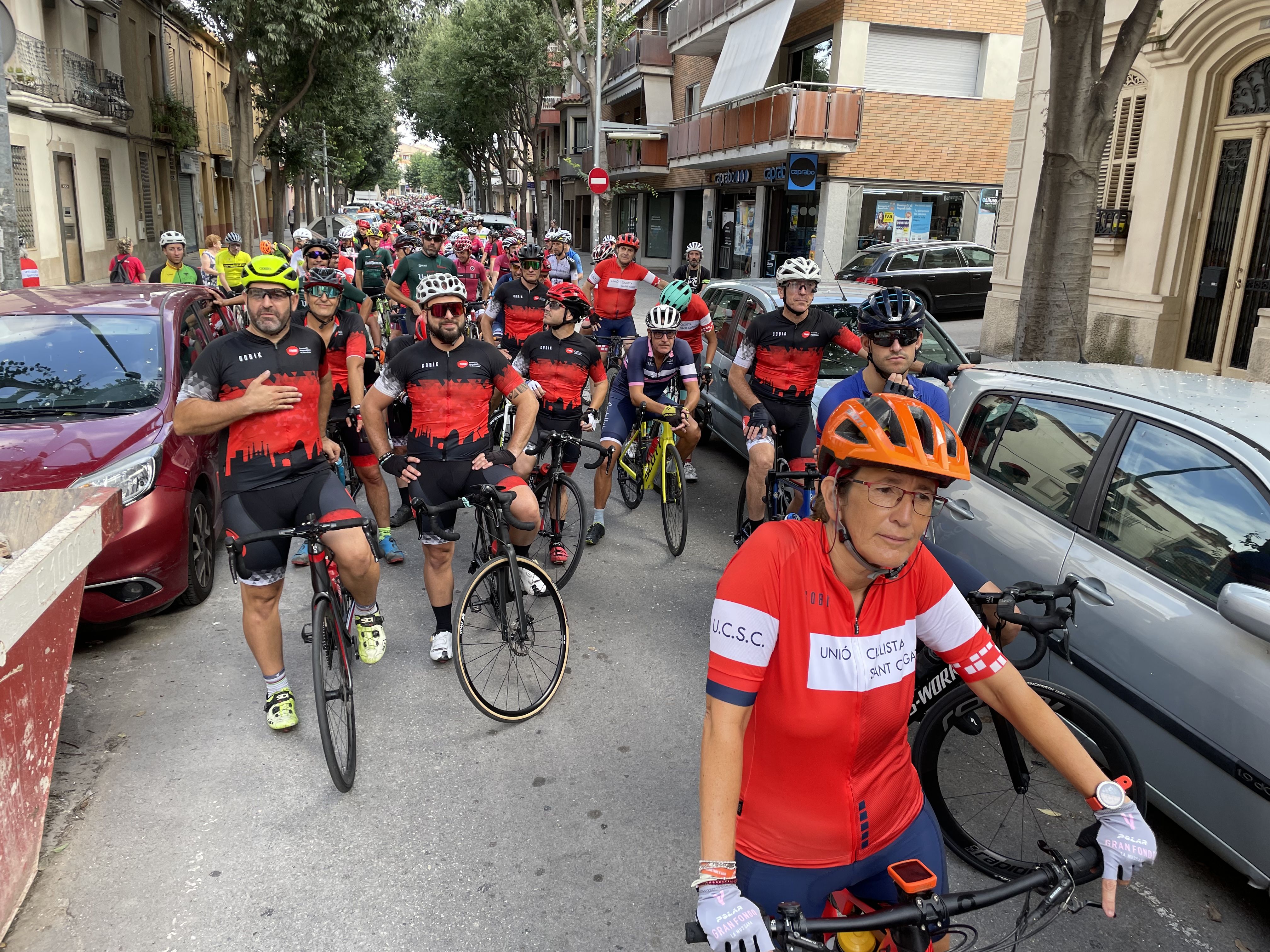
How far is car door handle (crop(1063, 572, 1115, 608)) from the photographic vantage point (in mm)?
3375

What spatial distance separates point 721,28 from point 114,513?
2818 cm

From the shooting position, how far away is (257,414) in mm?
4207

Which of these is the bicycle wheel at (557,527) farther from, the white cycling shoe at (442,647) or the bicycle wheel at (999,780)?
the bicycle wheel at (999,780)

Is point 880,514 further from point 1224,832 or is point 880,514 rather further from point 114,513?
point 114,513

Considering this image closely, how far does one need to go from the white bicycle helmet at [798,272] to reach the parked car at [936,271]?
42.3 ft

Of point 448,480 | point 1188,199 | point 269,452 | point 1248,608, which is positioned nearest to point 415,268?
point 448,480

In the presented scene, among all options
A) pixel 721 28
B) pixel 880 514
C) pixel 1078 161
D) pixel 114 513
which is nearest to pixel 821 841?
pixel 880 514

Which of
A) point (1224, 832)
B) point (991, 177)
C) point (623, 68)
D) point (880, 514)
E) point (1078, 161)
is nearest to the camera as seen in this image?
point (880, 514)

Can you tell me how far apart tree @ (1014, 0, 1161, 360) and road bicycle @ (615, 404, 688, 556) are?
3.84m

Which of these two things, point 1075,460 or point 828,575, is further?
point 1075,460

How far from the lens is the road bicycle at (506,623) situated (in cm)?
453

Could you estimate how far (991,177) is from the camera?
23.2 metres

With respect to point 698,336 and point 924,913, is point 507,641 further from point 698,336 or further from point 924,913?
point 698,336

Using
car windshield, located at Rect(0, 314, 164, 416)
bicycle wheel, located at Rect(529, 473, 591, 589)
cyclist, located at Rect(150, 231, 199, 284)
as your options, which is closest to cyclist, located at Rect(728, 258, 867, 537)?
bicycle wheel, located at Rect(529, 473, 591, 589)
